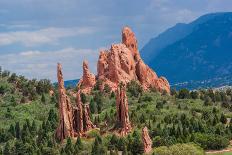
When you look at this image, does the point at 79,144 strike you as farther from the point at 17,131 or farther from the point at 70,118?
the point at 17,131

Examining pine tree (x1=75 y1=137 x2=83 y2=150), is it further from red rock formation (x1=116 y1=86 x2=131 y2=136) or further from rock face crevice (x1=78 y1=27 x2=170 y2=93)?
rock face crevice (x1=78 y1=27 x2=170 y2=93)

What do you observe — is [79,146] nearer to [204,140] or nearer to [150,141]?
[150,141]

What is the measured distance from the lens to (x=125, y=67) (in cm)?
15125

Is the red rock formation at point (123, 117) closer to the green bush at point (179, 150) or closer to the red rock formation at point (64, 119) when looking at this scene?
the red rock formation at point (64, 119)

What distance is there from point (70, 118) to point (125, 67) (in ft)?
140

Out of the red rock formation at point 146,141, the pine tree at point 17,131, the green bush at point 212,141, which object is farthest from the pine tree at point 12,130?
the green bush at point 212,141

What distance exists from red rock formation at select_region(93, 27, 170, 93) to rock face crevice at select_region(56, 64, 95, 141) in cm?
3537

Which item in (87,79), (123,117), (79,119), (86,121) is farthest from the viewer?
(87,79)

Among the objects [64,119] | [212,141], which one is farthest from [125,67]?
[212,141]

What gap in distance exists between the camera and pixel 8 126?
12938cm

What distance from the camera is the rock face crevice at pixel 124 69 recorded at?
5886 inches

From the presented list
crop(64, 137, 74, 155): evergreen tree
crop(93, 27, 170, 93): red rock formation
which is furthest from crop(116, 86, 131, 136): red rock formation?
crop(93, 27, 170, 93): red rock formation

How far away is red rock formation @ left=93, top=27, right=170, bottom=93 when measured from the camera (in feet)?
490

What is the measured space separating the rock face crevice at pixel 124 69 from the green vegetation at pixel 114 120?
3104 millimetres
